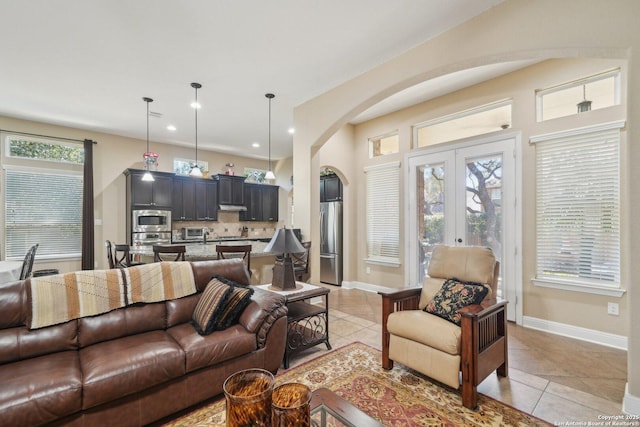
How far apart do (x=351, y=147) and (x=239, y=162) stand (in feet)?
11.7

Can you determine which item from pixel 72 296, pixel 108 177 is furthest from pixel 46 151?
pixel 72 296

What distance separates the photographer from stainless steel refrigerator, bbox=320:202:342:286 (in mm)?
5906

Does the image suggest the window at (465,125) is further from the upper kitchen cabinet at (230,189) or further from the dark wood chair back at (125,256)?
the dark wood chair back at (125,256)

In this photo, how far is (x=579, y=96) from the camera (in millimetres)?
3352

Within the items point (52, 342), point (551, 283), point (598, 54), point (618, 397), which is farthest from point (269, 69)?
point (618, 397)

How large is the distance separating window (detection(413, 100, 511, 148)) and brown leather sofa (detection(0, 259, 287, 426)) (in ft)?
11.9

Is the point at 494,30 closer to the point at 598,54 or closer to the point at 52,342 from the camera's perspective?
the point at 598,54

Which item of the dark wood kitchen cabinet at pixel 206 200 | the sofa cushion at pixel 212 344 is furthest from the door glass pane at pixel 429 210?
the dark wood kitchen cabinet at pixel 206 200

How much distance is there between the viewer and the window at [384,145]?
5.31 m

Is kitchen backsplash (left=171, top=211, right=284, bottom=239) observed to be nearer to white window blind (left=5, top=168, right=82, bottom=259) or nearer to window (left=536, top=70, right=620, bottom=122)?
white window blind (left=5, top=168, right=82, bottom=259)

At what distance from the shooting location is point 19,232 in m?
Answer: 5.05

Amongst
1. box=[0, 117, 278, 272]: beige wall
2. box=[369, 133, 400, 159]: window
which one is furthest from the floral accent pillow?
box=[0, 117, 278, 272]: beige wall

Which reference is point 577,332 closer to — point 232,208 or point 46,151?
point 232,208

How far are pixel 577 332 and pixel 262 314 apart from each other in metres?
3.49
